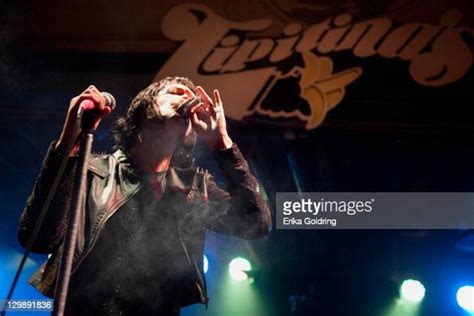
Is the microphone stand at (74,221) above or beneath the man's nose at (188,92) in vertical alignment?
beneath

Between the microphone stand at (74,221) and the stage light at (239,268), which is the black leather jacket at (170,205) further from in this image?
the stage light at (239,268)

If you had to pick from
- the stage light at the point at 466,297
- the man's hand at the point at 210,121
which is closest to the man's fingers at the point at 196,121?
the man's hand at the point at 210,121

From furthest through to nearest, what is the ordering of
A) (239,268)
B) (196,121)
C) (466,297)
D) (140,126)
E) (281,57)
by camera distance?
(239,268) → (466,297) → (281,57) → (140,126) → (196,121)

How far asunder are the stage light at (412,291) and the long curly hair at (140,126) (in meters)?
2.52

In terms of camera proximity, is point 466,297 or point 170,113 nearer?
point 170,113

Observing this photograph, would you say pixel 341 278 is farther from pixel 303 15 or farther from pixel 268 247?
pixel 303 15

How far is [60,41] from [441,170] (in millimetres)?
2136

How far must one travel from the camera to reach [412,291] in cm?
329

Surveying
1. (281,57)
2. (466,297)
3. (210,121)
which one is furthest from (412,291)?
(210,121)

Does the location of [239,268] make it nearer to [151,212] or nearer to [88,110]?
[151,212]

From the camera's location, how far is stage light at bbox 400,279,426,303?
128 inches

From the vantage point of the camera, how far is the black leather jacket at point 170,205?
98cm

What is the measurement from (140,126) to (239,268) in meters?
2.28

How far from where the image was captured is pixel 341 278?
11.9 feet
